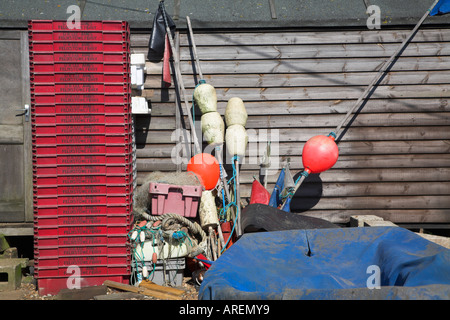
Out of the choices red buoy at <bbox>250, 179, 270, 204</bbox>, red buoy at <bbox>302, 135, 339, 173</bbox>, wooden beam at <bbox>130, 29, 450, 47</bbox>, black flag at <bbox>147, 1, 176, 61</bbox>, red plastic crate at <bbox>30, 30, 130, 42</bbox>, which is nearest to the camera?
red plastic crate at <bbox>30, 30, 130, 42</bbox>

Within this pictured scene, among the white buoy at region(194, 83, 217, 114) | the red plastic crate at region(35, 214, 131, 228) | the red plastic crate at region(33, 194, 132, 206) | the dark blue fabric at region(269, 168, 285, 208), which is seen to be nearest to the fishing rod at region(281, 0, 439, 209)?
the dark blue fabric at region(269, 168, 285, 208)

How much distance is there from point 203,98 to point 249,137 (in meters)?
0.89

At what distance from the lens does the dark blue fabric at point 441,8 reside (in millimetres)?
6199

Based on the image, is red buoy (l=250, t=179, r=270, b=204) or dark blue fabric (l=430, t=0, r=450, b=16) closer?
red buoy (l=250, t=179, r=270, b=204)

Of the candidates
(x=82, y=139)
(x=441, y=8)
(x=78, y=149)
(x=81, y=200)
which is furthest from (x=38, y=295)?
(x=441, y=8)

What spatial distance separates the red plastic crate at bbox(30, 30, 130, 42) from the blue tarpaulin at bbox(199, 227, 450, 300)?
9.46 ft

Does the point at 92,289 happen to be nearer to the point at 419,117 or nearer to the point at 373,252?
the point at 373,252

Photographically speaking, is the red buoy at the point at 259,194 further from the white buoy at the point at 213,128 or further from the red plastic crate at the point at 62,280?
the red plastic crate at the point at 62,280

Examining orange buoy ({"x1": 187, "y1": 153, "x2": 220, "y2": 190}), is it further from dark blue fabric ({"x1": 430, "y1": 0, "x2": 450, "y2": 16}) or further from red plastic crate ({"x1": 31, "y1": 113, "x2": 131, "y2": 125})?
dark blue fabric ({"x1": 430, "y1": 0, "x2": 450, "y2": 16})

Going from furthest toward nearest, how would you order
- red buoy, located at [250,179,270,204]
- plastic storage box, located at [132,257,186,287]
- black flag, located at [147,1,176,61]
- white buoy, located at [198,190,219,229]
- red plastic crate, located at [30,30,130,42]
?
black flag, located at [147,1,176,61]
red buoy, located at [250,179,270,204]
white buoy, located at [198,190,219,229]
plastic storage box, located at [132,257,186,287]
red plastic crate, located at [30,30,130,42]

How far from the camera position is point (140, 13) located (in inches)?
253

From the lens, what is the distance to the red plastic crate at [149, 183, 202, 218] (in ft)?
17.7

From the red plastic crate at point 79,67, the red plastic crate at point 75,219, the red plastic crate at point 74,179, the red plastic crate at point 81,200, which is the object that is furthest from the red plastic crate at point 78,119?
the red plastic crate at point 75,219

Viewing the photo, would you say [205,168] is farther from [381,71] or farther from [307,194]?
[381,71]
